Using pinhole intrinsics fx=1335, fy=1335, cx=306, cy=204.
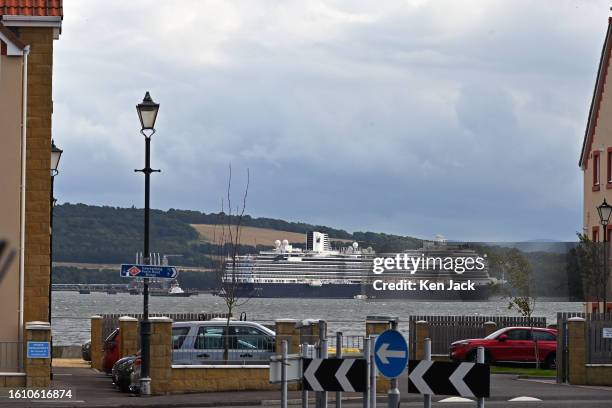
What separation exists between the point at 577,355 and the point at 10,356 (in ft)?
46.3

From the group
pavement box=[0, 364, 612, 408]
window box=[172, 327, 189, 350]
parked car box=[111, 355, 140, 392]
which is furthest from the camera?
parked car box=[111, 355, 140, 392]

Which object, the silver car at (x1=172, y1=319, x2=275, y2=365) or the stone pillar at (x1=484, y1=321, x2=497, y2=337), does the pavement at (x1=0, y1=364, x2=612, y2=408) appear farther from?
the stone pillar at (x1=484, y1=321, x2=497, y2=337)

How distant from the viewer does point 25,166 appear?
28562mm

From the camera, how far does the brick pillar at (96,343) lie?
41.5 m

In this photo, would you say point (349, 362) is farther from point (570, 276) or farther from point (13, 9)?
point (570, 276)

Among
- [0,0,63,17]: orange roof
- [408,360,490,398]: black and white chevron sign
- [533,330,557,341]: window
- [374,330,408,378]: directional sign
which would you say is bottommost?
[533,330,557,341]: window

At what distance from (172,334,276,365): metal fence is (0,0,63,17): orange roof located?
7.59 m

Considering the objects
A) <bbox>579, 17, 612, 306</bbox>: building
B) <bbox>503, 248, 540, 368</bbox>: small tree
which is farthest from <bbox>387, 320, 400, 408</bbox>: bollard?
<bbox>579, 17, 612, 306</bbox>: building

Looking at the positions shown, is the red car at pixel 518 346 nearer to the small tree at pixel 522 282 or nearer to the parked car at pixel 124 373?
the small tree at pixel 522 282

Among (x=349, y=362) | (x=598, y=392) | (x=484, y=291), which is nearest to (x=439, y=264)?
(x=484, y=291)

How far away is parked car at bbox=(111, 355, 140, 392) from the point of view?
97.5 feet

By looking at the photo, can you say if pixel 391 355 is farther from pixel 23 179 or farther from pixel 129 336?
pixel 129 336

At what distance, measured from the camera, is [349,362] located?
1499 cm

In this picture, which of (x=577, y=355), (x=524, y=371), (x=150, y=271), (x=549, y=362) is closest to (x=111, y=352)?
(x=150, y=271)
